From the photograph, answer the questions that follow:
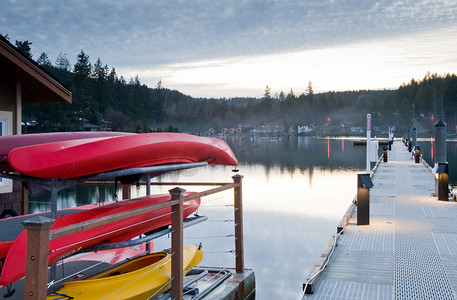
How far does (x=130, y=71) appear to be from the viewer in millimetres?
142625

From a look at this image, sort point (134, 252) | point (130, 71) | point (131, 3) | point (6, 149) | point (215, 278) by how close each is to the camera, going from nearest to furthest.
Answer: point (6, 149) → point (215, 278) → point (134, 252) → point (131, 3) → point (130, 71)

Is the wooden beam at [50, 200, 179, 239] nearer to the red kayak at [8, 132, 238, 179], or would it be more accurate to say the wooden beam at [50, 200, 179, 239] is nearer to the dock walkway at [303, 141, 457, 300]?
the red kayak at [8, 132, 238, 179]

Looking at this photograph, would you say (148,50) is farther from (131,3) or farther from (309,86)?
(309,86)

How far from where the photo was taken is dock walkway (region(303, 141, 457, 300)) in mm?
4992

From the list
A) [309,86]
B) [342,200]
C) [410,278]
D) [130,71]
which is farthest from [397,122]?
[410,278]

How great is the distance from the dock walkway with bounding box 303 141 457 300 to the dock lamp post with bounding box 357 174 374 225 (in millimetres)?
198

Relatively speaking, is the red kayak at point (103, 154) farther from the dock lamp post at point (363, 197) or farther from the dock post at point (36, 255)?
the dock lamp post at point (363, 197)

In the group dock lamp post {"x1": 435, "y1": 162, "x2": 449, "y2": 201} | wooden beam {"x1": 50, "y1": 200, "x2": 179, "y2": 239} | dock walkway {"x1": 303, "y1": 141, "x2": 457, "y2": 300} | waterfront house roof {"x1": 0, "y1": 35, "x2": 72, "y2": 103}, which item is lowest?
dock walkway {"x1": 303, "y1": 141, "x2": 457, "y2": 300}

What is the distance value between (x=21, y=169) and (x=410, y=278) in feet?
14.3

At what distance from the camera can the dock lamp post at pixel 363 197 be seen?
810 centimetres

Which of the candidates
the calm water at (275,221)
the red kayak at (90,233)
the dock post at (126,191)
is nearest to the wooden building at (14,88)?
the calm water at (275,221)

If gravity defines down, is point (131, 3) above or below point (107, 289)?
above

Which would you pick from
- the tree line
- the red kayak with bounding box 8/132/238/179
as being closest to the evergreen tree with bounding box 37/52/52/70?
the tree line

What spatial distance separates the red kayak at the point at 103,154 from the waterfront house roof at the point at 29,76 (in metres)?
2.91
